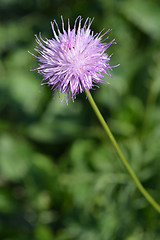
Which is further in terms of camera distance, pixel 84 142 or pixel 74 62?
pixel 84 142

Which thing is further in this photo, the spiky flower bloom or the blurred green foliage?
the blurred green foliage

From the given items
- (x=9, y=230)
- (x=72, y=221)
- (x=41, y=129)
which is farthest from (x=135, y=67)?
(x=9, y=230)

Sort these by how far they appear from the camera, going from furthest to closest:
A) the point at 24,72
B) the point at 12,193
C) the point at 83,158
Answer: the point at 24,72 → the point at 12,193 → the point at 83,158

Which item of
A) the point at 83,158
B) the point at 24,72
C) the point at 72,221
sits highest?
the point at 24,72

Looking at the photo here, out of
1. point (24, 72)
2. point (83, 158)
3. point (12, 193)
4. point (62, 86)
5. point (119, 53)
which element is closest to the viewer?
point (62, 86)

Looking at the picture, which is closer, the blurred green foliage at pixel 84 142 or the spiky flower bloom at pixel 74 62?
the spiky flower bloom at pixel 74 62

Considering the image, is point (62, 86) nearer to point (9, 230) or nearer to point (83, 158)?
point (83, 158)

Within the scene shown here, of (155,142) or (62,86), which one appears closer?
(62,86)

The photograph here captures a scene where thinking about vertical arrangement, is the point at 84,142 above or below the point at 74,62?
below
